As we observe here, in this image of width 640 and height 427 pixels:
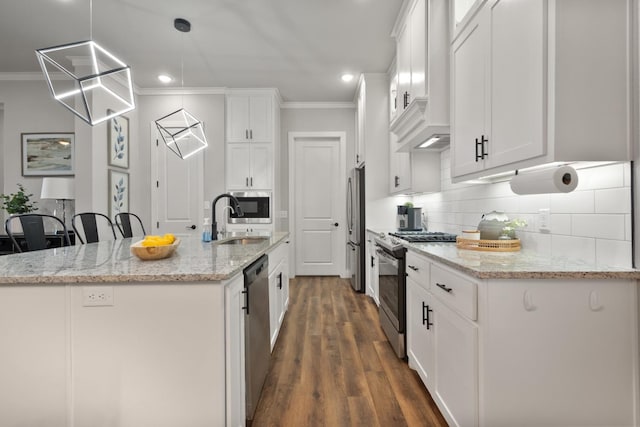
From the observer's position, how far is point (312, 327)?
310 cm

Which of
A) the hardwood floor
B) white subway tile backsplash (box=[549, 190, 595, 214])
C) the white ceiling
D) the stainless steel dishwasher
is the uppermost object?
the white ceiling

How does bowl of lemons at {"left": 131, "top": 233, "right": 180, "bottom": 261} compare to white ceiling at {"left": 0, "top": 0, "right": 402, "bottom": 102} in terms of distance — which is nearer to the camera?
bowl of lemons at {"left": 131, "top": 233, "right": 180, "bottom": 261}

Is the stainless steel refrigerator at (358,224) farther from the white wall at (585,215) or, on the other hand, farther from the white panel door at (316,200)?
the white wall at (585,215)

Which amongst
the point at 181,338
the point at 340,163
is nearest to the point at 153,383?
the point at 181,338

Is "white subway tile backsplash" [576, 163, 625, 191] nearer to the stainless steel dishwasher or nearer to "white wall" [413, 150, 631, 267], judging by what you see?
"white wall" [413, 150, 631, 267]

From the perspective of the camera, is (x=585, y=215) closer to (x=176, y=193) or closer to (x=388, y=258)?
(x=388, y=258)

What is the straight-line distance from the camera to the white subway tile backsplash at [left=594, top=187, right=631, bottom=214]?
130cm

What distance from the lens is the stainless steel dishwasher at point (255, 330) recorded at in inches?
61.8

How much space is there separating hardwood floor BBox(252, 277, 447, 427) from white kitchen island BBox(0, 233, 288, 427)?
71 cm

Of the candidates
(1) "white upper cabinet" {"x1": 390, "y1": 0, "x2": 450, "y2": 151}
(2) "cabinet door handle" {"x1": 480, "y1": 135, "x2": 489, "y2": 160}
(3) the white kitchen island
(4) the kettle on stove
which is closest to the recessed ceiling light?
(1) "white upper cabinet" {"x1": 390, "y1": 0, "x2": 450, "y2": 151}

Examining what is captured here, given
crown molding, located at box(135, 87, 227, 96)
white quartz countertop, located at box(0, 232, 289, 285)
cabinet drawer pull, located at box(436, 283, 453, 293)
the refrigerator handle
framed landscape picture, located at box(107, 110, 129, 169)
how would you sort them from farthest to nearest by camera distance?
crown molding, located at box(135, 87, 227, 96)
the refrigerator handle
framed landscape picture, located at box(107, 110, 129, 169)
cabinet drawer pull, located at box(436, 283, 453, 293)
white quartz countertop, located at box(0, 232, 289, 285)

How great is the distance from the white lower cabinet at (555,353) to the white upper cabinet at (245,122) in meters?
4.03

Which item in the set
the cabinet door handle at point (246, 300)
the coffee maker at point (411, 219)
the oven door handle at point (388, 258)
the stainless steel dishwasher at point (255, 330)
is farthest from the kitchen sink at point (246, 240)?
the coffee maker at point (411, 219)

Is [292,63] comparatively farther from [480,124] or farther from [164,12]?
[480,124]
